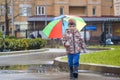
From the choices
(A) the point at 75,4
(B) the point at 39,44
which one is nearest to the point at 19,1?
(A) the point at 75,4

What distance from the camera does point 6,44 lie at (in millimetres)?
29797

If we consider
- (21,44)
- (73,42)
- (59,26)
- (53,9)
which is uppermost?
(53,9)

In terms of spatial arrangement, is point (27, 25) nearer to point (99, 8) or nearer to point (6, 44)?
point (99, 8)

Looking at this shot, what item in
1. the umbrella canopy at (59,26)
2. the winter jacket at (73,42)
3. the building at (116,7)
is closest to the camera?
the winter jacket at (73,42)

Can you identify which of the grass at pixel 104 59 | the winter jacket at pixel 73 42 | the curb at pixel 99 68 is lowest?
the curb at pixel 99 68

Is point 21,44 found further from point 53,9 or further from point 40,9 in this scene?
point 40,9

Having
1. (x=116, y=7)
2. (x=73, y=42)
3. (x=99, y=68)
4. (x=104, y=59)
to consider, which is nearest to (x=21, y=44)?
(x=104, y=59)

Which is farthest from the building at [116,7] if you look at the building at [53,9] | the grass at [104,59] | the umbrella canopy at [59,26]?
the grass at [104,59]

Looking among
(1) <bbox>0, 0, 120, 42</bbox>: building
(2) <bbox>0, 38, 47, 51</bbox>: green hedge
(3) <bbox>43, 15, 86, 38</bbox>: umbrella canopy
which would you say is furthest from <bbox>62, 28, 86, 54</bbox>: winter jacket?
(1) <bbox>0, 0, 120, 42</bbox>: building

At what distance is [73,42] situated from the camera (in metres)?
13.2

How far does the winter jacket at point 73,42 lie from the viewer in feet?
43.2

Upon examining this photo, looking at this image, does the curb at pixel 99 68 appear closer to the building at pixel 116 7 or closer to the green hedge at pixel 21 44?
the green hedge at pixel 21 44

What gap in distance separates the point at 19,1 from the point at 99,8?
41.9 feet

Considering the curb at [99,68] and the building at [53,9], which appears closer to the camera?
the curb at [99,68]
